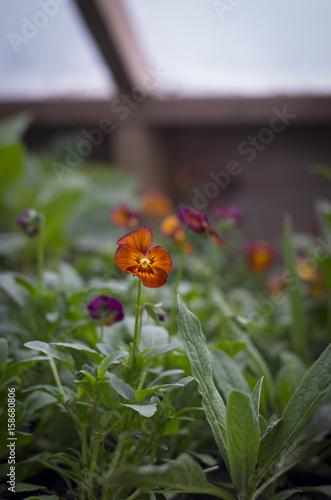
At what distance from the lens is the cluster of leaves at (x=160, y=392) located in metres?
0.66

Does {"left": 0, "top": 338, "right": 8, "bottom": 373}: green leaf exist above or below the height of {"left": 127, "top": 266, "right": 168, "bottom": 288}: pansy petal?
below

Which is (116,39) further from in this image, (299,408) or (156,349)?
(299,408)

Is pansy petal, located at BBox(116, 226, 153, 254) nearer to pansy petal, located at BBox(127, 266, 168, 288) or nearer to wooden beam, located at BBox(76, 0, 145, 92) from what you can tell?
pansy petal, located at BBox(127, 266, 168, 288)

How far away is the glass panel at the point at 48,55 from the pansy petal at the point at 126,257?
1.40 m

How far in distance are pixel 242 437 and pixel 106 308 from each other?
0.97ft

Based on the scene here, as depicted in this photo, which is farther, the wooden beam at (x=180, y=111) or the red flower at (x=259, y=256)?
the wooden beam at (x=180, y=111)

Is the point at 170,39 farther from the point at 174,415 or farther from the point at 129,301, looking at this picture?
the point at 174,415

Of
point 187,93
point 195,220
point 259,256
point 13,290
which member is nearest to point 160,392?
point 195,220

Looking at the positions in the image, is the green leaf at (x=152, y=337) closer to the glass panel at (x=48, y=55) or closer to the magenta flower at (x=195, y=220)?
the magenta flower at (x=195, y=220)

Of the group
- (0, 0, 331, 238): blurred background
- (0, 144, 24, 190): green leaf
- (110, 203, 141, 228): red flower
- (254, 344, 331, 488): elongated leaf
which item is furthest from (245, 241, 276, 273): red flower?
(0, 144, 24, 190): green leaf

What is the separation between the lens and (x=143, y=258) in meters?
0.68

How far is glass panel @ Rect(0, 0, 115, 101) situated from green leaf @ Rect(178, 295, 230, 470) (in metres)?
1.48

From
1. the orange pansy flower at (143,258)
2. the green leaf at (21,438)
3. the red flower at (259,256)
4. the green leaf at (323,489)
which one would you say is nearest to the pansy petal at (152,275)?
the orange pansy flower at (143,258)

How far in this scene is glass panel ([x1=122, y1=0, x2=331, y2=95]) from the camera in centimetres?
176
